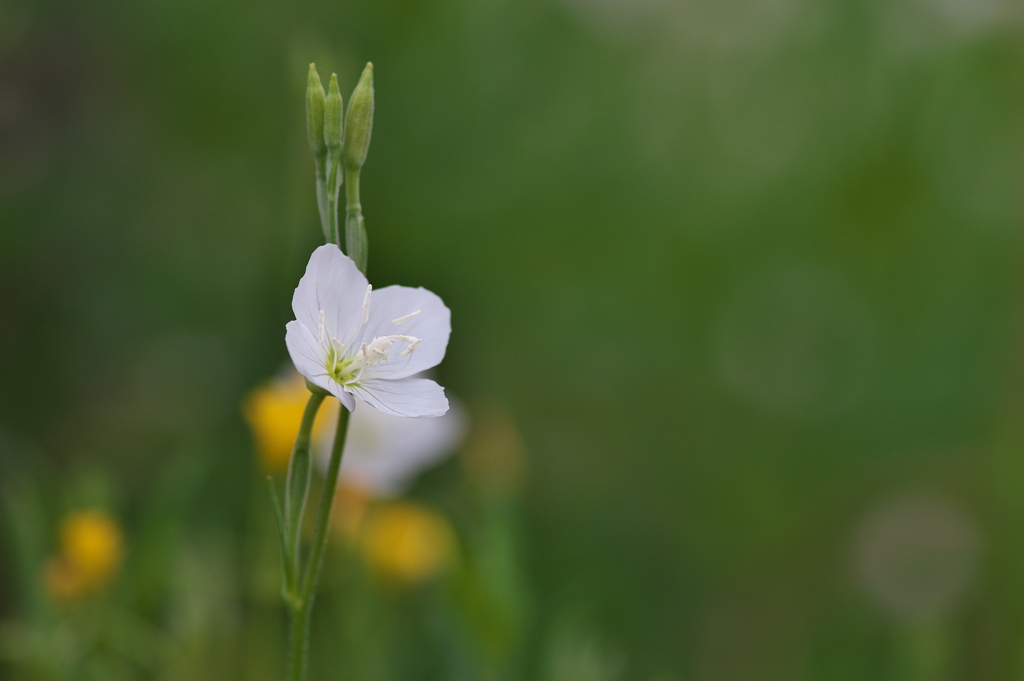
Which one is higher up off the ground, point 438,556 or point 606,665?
point 438,556

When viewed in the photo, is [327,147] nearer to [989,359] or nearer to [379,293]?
[379,293]

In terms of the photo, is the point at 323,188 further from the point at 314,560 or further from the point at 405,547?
the point at 405,547

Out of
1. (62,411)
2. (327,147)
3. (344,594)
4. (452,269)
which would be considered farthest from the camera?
(452,269)

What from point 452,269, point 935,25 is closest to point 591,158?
point 452,269

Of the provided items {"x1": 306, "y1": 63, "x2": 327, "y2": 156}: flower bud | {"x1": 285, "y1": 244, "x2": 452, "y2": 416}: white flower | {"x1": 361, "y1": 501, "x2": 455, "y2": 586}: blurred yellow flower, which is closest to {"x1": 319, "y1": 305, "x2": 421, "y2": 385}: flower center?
{"x1": 285, "y1": 244, "x2": 452, "y2": 416}: white flower

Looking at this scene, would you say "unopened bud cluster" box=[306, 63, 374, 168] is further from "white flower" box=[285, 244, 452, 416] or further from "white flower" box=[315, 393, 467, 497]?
"white flower" box=[315, 393, 467, 497]

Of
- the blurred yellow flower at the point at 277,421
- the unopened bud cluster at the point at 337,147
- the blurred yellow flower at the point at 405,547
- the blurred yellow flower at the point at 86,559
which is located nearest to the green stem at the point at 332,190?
the unopened bud cluster at the point at 337,147
